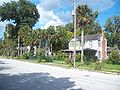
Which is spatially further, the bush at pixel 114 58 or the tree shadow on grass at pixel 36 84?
the bush at pixel 114 58

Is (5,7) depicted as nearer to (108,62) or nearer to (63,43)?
(63,43)

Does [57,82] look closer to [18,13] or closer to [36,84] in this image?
[36,84]

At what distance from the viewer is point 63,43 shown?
79938 mm

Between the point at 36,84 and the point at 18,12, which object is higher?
the point at 18,12

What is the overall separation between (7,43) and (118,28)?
4206 cm

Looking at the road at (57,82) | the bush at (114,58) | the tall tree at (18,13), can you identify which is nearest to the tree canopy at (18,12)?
the tall tree at (18,13)

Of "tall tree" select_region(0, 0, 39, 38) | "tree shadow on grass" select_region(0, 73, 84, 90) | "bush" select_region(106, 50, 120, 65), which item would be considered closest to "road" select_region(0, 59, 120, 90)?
"tree shadow on grass" select_region(0, 73, 84, 90)

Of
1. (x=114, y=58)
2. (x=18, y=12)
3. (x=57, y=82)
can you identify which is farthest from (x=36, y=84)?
(x=18, y=12)

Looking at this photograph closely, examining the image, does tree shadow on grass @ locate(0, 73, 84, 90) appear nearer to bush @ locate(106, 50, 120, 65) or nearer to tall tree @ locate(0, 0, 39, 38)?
bush @ locate(106, 50, 120, 65)

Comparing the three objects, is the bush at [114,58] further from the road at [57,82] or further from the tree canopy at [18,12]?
the tree canopy at [18,12]

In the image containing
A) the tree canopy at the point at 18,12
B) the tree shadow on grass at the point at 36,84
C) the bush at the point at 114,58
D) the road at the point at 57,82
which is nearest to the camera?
the tree shadow on grass at the point at 36,84

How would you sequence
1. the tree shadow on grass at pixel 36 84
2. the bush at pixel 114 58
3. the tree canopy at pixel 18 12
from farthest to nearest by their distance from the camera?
the tree canopy at pixel 18 12 < the bush at pixel 114 58 < the tree shadow on grass at pixel 36 84

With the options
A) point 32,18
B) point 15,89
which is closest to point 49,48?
point 32,18

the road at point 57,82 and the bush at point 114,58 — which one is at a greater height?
the bush at point 114,58
